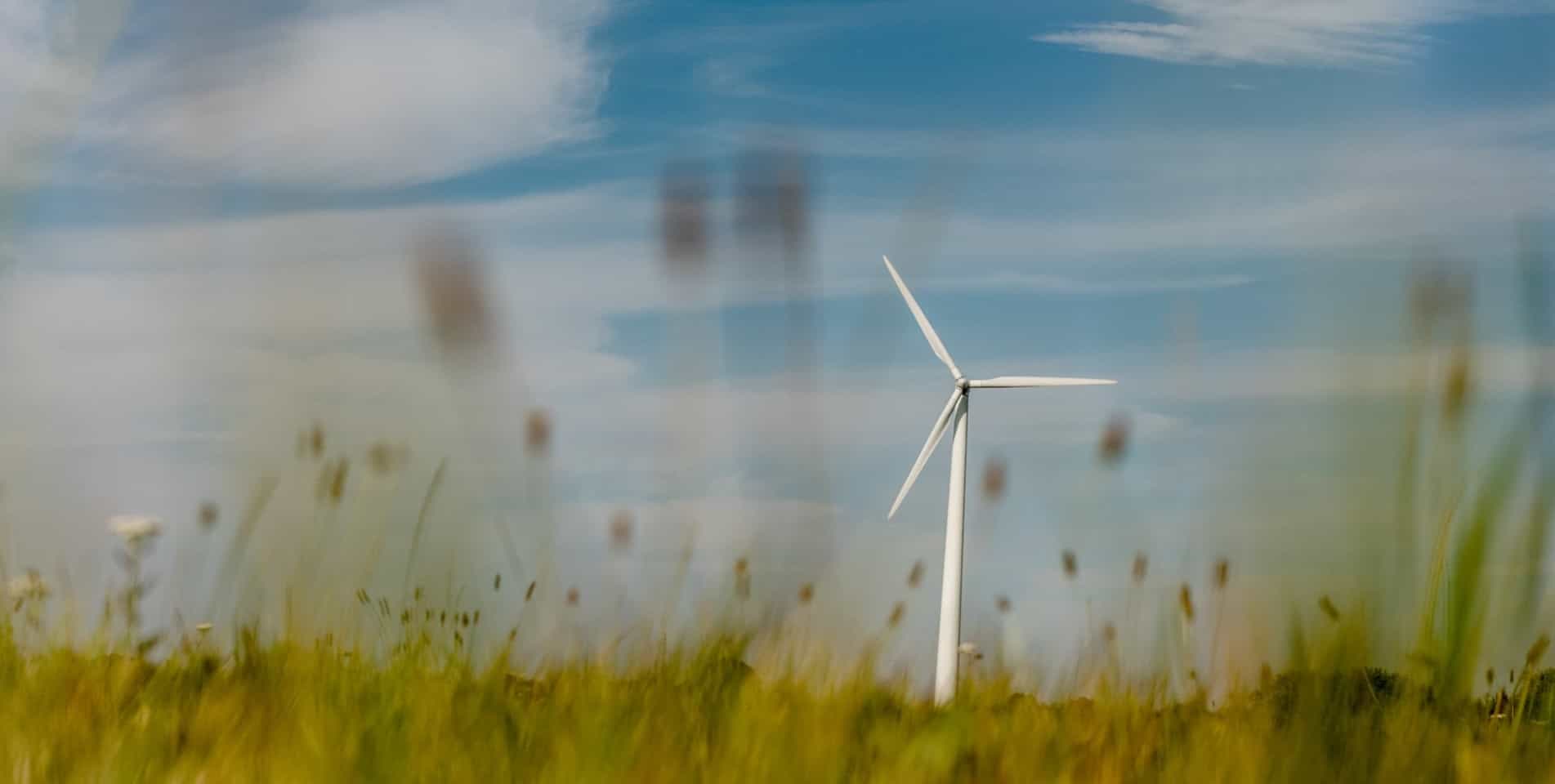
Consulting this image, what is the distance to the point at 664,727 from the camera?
570cm

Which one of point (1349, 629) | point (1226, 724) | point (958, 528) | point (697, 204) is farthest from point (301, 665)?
point (958, 528)

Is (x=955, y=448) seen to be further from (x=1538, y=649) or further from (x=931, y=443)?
(x=1538, y=649)

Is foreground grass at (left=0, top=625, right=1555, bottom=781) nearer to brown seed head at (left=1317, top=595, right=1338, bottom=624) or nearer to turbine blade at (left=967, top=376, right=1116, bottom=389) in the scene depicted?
brown seed head at (left=1317, top=595, right=1338, bottom=624)

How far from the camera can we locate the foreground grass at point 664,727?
5.04 m

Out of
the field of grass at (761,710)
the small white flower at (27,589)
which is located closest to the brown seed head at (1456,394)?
the field of grass at (761,710)

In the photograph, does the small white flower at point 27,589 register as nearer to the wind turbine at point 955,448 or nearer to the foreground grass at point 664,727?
the foreground grass at point 664,727

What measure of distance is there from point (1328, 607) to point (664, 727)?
9.03 ft

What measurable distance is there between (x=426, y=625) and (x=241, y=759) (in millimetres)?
2061

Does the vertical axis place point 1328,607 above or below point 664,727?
above

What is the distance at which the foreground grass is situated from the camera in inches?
199

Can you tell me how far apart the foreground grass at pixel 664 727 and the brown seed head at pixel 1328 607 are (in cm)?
28

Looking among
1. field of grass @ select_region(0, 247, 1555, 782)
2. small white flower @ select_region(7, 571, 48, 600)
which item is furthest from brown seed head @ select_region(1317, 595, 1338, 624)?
small white flower @ select_region(7, 571, 48, 600)

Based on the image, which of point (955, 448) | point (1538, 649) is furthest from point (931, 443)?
point (1538, 649)

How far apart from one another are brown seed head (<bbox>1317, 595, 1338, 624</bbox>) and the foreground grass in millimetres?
276
